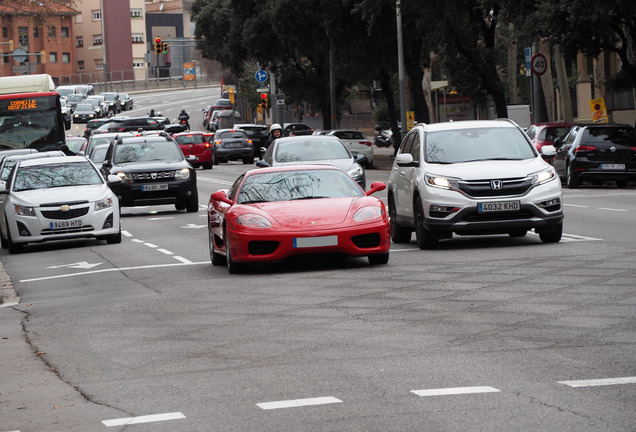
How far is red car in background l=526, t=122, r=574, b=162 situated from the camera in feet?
117

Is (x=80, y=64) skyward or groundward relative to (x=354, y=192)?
skyward

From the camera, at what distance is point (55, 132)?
36156mm

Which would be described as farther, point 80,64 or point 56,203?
point 80,64

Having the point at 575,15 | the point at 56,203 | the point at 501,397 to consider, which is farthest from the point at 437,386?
the point at 575,15

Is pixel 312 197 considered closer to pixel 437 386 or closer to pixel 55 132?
pixel 437 386

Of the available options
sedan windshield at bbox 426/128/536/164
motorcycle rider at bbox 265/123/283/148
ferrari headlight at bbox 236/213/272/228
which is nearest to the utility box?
motorcycle rider at bbox 265/123/283/148

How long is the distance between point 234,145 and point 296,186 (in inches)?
1737

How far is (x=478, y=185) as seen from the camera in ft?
55.1

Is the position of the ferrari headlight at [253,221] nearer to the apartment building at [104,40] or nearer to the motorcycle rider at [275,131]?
the motorcycle rider at [275,131]

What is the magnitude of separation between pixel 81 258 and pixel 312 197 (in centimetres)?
542

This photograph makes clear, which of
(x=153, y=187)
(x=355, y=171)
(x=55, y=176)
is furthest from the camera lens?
(x=153, y=187)

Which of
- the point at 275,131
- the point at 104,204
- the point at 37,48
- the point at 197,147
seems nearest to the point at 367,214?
the point at 104,204

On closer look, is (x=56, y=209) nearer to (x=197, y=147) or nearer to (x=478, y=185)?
(x=478, y=185)

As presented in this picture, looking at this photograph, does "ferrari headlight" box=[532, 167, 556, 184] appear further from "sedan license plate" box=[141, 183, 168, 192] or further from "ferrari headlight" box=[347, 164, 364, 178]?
"sedan license plate" box=[141, 183, 168, 192]
